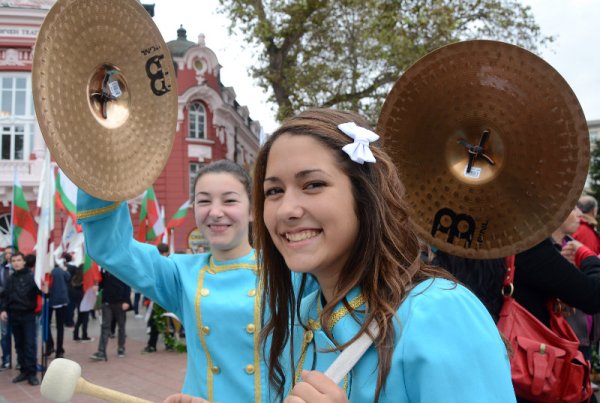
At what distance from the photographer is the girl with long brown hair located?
1.17 m

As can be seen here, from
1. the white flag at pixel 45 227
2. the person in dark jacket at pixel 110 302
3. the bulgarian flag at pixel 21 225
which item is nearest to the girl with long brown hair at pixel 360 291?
the white flag at pixel 45 227

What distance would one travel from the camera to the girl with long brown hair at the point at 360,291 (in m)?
1.17

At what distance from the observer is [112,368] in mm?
8648

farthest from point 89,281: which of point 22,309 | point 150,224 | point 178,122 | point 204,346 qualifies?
point 178,122

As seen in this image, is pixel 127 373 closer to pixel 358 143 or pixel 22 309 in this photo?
pixel 22 309

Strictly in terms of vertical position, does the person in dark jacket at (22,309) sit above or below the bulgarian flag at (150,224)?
below

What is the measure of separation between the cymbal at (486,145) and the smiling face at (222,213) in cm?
88

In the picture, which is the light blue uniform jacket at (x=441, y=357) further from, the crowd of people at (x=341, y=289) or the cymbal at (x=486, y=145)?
the cymbal at (x=486, y=145)

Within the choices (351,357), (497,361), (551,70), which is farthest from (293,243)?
(551,70)

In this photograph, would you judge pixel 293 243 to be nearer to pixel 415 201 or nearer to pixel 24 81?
pixel 415 201

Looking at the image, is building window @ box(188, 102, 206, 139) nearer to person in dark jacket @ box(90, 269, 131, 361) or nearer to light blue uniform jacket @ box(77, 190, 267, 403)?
person in dark jacket @ box(90, 269, 131, 361)

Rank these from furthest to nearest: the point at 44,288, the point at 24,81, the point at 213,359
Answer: the point at 24,81 < the point at 44,288 < the point at 213,359

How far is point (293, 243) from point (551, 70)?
3.33 feet

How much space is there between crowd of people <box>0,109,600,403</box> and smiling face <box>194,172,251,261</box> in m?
0.27
